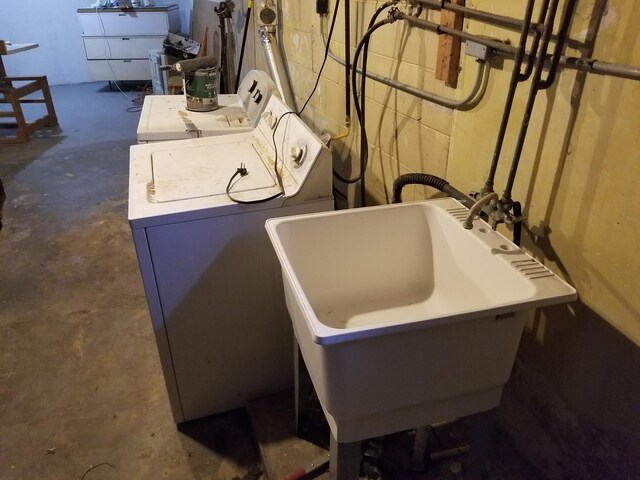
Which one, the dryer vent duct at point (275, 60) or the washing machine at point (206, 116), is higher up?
the dryer vent duct at point (275, 60)

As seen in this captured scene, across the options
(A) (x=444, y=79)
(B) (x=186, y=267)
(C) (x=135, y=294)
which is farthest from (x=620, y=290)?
(C) (x=135, y=294)

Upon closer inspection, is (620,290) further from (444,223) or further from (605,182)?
A: (444,223)

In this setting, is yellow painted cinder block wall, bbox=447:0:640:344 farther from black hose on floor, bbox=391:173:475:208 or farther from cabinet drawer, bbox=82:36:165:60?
cabinet drawer, bbox=82:36:165:60

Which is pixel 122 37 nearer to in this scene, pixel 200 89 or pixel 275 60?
pixel 275 60

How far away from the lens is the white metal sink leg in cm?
104

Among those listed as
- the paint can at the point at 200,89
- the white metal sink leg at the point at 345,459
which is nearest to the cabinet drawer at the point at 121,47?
the paint can at the point at 200,89

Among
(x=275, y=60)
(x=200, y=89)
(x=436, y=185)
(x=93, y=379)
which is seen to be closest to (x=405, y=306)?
(x=436, y=185)

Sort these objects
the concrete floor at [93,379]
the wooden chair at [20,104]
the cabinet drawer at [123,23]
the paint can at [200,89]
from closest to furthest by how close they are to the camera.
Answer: the concrete floor at [93,379]
the paint can at [200,89]
the wooden chair at [20,104]
the cabinet drawer at [123,23]

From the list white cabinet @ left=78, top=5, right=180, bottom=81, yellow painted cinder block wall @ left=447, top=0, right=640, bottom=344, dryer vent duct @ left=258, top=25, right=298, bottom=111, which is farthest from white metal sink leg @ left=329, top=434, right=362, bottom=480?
white cabinet @ left=78, top=5, right=180, bottom=81

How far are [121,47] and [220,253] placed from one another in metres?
5.40

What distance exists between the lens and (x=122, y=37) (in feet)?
19.0

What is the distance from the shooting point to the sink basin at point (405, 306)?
875mm

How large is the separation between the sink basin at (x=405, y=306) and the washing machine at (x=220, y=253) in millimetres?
311

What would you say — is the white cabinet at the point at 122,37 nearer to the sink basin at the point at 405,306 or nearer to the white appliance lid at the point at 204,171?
the white appliance lid at the point at 204,171
